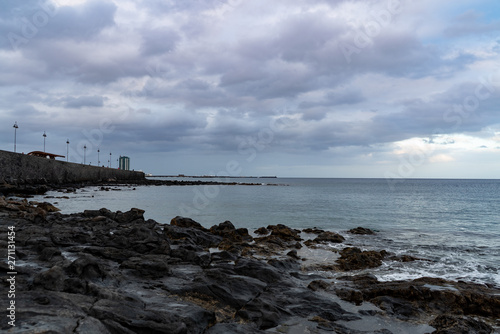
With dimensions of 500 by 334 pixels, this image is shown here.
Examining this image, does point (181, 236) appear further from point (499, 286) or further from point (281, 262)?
point (499, 286)

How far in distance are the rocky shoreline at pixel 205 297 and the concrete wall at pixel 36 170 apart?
128ft

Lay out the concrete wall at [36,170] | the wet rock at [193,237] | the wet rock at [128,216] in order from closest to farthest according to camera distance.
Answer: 1. the wet rock at [193,237]
2. the wet rock at [128,216]
3. the concrete wall at [36,170]

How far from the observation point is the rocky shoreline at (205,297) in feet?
17.0

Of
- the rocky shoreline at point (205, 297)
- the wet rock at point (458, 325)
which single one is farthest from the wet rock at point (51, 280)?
the wet rock at point (458, 325)

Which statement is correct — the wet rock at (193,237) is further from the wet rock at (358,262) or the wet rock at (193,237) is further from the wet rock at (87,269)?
the wet rock at (87,269)

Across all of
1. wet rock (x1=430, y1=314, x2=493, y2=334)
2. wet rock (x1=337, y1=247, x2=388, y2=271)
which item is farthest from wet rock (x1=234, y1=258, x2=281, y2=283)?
wet rock (x1=430, y1=314, x2=493, y2=334)

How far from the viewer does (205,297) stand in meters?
7.45

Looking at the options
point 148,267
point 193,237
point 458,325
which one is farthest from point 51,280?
point 193,237

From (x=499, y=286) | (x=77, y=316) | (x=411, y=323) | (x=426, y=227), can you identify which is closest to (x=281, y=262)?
(x=411, y=323)

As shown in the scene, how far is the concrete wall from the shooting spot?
142 ft

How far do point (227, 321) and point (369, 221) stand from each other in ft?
86.1

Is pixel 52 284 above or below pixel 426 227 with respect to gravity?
above

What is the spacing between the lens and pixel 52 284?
6.61m

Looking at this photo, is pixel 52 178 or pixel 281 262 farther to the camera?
pixel 52 178
